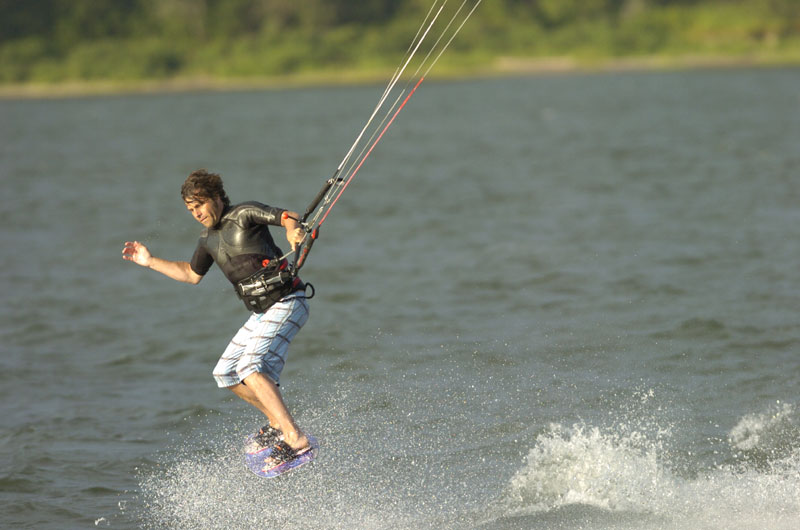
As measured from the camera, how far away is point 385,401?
31.7 ft

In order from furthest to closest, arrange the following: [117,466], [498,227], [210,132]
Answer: [210,132] < [498,227] < [117,466]

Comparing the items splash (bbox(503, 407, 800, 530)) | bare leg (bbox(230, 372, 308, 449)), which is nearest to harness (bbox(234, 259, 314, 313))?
bare leg (bbox(230, 372, 308, 449))

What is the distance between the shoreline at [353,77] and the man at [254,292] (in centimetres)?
6852

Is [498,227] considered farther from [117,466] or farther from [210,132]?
[210,132]

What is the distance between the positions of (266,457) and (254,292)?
109 centimetres

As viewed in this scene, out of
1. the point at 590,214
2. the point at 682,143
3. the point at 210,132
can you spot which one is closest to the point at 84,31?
the point at 210,132

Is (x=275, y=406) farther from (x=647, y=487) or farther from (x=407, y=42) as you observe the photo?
(x=407, y=42)

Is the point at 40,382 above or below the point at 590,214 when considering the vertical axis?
above

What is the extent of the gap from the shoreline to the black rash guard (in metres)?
68.5

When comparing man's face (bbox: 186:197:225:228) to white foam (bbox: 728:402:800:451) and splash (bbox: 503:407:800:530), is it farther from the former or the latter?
white foam (bbox: 728:402:800:451)

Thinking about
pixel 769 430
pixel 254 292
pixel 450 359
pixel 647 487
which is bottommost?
pixel 450 359

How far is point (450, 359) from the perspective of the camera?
10.9 meters

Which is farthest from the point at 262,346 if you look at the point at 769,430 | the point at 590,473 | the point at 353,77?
the point at 353,77

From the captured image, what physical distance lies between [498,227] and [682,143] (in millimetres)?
15021
